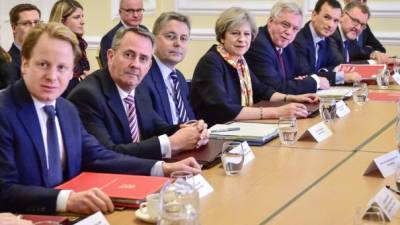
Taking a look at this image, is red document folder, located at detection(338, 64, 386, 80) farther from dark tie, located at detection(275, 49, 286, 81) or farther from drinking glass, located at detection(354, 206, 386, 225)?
drinking glass, located at detection(354, 206, 386, 225)

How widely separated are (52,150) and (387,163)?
1.25m

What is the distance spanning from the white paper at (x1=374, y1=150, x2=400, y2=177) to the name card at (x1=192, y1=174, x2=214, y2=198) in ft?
2.16

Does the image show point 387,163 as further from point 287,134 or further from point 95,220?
point 95,220

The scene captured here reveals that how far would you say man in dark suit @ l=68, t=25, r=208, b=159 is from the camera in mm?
3107

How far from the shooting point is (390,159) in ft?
9.16

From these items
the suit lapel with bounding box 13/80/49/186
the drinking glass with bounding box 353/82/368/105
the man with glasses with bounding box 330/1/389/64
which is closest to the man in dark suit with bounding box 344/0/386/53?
the man with glasses with bounding box 330/1/389/64

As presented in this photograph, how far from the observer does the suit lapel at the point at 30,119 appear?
2.51 metres

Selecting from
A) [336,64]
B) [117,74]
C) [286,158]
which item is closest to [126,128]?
A: [117,74]

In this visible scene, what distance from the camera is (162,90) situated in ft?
12.6

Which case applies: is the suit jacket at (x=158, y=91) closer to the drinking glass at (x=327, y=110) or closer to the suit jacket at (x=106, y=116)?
the suit jacket at (x=106, y=116)

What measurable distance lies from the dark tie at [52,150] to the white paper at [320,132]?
1.28 metres

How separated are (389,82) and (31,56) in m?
3.51

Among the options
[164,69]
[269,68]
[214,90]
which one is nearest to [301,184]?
[164,69]

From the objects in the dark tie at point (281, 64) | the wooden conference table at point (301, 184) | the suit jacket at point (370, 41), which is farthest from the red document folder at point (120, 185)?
the suit jacket at point (370, 41)
